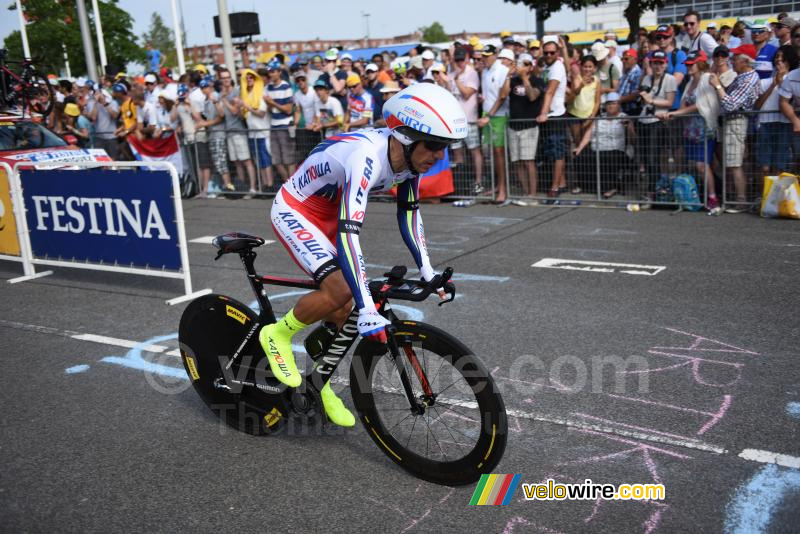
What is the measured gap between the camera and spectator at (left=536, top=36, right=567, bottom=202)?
11.6 metres

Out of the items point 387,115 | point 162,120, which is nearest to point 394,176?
point 387,115

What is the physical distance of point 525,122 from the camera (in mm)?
11898

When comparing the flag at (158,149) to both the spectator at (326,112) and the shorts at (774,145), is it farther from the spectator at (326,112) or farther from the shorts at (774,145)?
the shorts at (774,145)

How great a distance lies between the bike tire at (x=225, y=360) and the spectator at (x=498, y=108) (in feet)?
27.3

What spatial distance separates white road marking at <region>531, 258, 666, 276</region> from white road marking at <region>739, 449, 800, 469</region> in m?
3.86

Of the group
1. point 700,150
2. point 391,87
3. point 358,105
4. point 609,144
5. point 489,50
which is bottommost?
point 700,150

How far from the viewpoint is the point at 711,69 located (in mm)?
10477

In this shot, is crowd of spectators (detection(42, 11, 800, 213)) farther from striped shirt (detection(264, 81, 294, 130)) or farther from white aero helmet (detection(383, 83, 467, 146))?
white aero helmet (detection(383, 83, 467, 146))

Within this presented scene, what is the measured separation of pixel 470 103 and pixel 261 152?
14.3 feet

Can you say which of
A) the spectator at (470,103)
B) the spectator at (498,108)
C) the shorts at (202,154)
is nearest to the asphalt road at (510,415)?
the spectator at (498,108)

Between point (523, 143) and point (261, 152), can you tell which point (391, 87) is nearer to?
point (523, 143)

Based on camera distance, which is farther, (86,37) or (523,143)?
(86,37)

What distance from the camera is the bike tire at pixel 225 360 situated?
435 centimetres

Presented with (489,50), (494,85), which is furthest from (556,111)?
(489,50)
